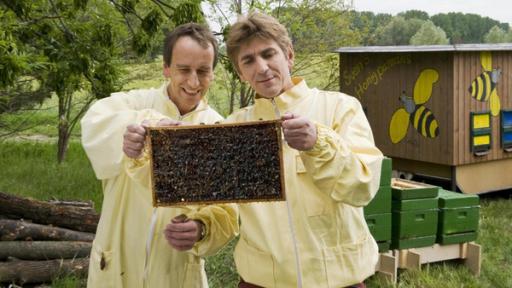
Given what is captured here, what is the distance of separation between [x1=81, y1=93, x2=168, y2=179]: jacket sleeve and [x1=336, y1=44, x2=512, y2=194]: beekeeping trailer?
312 inches

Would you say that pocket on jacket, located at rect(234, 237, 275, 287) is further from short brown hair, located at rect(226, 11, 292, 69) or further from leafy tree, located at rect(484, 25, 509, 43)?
leafy tree, located at rect(484, 25, 509, 43)

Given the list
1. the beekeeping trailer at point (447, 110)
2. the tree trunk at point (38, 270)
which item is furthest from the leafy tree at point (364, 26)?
the tree trunk at point (38, 270)

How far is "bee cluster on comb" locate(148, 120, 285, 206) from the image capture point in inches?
90.3

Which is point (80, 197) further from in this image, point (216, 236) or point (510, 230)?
point (216, 236)

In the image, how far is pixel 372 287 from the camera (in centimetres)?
594

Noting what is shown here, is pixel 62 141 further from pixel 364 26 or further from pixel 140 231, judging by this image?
pixel 140 231

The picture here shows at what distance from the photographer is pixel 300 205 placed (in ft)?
7.87

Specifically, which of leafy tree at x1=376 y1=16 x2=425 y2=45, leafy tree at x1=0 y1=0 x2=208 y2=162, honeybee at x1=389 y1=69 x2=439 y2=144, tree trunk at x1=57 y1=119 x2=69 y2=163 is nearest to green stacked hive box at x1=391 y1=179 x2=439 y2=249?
leafy tree at x1=0 y1=0 x2=208 y2=162

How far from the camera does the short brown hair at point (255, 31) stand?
2.43 meters

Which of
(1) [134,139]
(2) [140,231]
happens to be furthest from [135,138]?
(2) [140,231]

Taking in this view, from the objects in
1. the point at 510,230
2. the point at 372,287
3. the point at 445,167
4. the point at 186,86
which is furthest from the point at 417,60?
the point at 186,86

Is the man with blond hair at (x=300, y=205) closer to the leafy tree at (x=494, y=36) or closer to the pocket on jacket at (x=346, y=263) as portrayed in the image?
the pocket on jacket at (x=346, y=263)

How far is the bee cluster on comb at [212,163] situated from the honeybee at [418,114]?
324 inches

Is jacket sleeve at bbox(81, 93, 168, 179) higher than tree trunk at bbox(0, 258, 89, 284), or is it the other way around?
jacket sleeve at bbox(81, 93, 168, 179)
